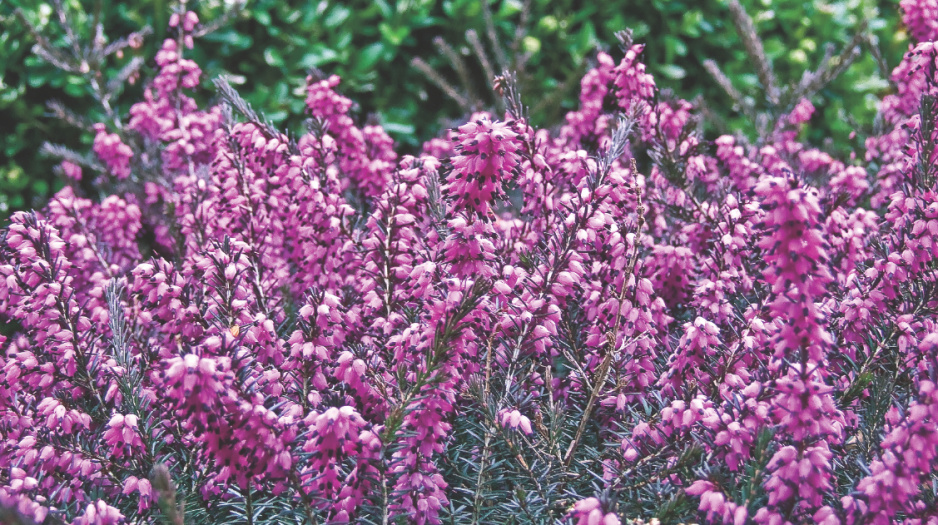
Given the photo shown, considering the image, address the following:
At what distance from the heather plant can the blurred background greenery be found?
240cm

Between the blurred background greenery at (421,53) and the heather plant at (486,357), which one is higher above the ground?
the blurred background greenery at (421,53)

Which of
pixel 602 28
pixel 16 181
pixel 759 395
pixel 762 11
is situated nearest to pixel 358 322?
pixel 759 395

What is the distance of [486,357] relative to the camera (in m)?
2.13

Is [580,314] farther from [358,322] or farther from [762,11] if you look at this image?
[762,11]

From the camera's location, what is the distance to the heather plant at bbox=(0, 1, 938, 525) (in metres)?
1.66

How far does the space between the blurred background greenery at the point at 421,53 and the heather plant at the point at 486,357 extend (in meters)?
2.40

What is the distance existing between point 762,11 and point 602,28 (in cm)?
161

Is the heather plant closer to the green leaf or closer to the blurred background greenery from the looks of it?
the blurred background greenery

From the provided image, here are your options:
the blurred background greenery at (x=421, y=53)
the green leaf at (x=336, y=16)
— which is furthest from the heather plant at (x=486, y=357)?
the green leaf at (x=336, y=16)

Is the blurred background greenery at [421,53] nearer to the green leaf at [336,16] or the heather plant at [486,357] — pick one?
the green leaf at [336,16]

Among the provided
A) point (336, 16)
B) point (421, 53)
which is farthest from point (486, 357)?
point (421, 53)

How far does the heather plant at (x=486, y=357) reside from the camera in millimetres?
1657

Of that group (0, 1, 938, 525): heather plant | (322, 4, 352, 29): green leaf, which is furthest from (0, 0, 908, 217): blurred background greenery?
(0, 1, 938, 525): heather plant

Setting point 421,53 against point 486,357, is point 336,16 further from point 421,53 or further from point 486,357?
point 486,357
